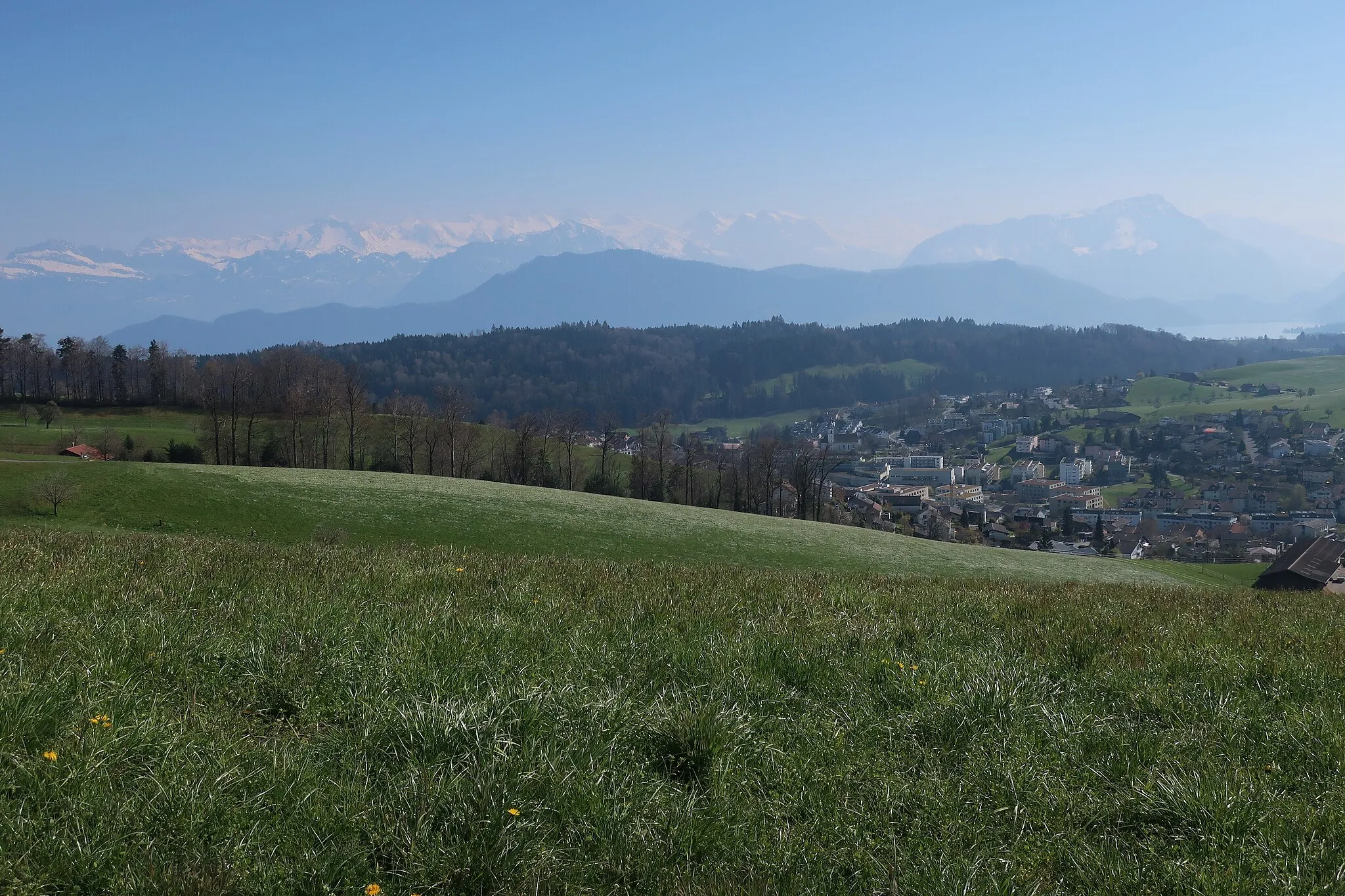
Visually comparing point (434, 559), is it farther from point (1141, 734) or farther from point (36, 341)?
point (36, 341)

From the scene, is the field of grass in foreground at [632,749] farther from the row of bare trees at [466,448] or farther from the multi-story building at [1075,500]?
the multi-story building at [1075,500]

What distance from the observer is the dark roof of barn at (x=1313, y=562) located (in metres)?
40.0

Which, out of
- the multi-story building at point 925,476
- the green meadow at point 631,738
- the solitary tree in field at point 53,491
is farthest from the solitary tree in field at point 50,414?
the multi-story building at point 925,476

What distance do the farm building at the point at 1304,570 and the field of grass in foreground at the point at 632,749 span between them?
40.0 m

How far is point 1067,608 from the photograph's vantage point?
8445 mm

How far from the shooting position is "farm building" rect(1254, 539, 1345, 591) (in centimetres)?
3912

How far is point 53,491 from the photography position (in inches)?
1438

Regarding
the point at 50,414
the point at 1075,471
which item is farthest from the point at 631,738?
the point at 1075,471

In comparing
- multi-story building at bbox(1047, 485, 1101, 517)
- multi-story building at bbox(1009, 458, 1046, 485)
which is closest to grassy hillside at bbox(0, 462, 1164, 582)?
multi-story building at bbox(1047, 485, 1101, 517)

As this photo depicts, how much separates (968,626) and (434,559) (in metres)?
6.01

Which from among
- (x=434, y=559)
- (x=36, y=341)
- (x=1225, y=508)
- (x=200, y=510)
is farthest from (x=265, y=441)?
(x=1225, y=508)

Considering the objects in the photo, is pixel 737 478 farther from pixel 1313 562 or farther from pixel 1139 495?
pixel 1139 495

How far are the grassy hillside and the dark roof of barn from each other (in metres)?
6.09

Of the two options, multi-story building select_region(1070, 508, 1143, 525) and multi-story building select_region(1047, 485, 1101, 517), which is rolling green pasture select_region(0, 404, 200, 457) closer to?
multi-story building select_region(1070, 508, 1143, 525)
